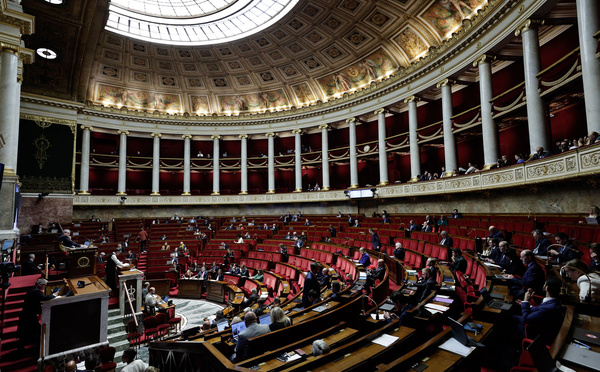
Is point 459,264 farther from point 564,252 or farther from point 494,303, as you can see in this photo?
point 494,303

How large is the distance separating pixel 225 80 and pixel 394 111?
14.7 meters

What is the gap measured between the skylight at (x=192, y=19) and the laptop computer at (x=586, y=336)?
21.7 meters

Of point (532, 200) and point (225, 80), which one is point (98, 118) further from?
point (532, 200)

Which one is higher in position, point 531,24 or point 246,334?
point 531,24

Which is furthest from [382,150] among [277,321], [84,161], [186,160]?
[84,161]

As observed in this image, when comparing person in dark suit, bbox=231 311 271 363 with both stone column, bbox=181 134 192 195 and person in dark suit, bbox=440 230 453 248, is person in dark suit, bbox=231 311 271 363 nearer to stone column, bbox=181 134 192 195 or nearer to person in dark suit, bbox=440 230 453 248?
person in dark suit, bbox=440 230 453 248

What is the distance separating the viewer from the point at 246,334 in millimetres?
4141

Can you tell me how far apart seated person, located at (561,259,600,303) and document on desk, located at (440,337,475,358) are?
1.81 m

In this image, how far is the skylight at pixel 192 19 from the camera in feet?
68.6

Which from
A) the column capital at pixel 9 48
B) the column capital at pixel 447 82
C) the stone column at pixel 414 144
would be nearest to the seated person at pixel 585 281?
the stone column at pixel 414 144

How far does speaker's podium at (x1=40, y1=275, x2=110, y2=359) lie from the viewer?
6.23 metres

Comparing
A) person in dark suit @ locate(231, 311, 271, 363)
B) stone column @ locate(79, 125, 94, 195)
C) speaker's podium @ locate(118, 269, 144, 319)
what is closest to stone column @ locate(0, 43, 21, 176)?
speaker's podium @ locate(118, 269, 144, 319)

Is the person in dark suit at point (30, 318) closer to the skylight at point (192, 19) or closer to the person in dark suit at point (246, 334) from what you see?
the person in dark suit at point (246, 334)

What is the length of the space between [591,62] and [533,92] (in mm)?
2451
